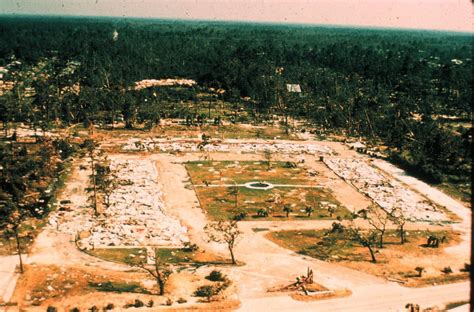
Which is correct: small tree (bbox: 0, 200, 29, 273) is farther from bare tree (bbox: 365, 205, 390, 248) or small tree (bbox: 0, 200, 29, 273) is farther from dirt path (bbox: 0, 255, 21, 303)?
bare tree (bbox: 365, 205, 390, 248)

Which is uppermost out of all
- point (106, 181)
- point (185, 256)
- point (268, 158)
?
point (106, 181)

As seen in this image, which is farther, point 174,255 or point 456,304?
point 174,255

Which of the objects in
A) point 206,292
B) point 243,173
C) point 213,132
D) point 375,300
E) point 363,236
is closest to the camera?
point 375,300

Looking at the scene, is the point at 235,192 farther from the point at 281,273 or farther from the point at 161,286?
the point at 161,286

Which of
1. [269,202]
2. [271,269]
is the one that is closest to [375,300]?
[271,269]

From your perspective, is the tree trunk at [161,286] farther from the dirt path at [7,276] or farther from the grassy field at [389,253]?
the grassy field at [389,253]

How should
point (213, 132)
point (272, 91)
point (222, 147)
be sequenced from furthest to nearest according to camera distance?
1. point (272, 91)
2. point (213, 132)
3. point (222, 147)

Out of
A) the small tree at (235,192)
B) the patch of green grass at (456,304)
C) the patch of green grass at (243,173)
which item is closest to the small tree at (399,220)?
the patch of green grass at (456,304)

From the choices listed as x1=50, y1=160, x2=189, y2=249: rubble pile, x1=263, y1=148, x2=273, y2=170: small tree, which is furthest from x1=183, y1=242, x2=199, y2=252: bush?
x1=263, y1=148, x2=273, y2=170: small tree
